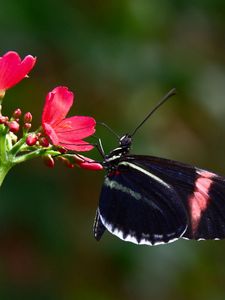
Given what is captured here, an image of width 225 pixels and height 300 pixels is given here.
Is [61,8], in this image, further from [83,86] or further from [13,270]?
[13,270]

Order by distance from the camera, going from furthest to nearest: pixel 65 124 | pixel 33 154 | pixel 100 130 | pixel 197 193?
pixel 100 130
pixel 197 193
pixel 65 124
pixel 33 154

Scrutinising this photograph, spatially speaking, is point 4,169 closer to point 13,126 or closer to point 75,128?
point 13,126

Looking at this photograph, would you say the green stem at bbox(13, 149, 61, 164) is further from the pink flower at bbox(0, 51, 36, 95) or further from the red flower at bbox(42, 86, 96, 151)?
the pink flower at bbox(0, 51, 36, 95)

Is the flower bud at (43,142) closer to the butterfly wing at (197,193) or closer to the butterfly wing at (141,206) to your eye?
the butterfly wing at (141,206)

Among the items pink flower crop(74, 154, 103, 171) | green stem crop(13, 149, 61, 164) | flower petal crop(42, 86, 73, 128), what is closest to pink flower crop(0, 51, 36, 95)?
flower petal crop(42, 86, 73, 128)

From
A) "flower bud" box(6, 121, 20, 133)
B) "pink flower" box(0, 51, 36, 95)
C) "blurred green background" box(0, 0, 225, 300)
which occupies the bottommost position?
"blurred green background" box(0, 0, 225, 300)

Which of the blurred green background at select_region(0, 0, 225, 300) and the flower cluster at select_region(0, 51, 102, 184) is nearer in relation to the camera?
the flower cluster at select_region(0, 51, 102, 184)

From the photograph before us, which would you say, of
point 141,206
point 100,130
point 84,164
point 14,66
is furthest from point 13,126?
point 100,130
